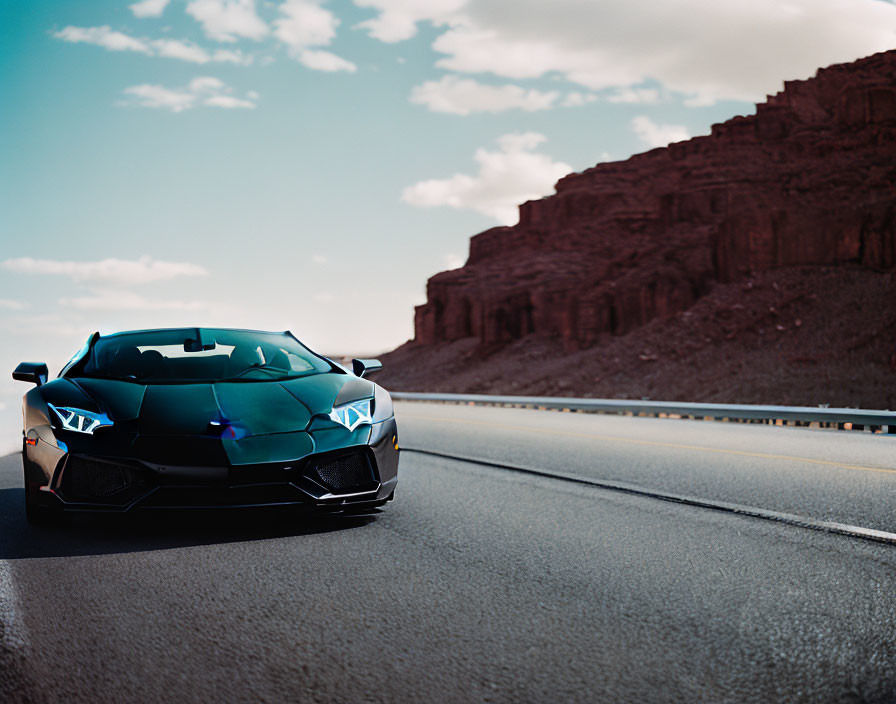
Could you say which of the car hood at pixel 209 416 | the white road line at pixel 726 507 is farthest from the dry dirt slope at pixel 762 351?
the car hood at pixel 209 416

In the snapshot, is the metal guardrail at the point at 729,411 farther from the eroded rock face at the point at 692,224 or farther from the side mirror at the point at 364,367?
the eroded rock face at the point at 692,224

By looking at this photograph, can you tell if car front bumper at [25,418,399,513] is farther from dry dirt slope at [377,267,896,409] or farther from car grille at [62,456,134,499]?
dry dirt slope at [377,267,896,409]

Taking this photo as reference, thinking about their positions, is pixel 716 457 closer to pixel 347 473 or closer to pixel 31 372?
pixel 347 473

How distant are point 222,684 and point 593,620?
1.64 m

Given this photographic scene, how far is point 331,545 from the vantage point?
5551mm

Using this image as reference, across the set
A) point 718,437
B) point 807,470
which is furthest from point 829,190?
point 807,470

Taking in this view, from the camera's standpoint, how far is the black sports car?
5.30m

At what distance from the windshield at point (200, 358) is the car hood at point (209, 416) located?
0.28 metres

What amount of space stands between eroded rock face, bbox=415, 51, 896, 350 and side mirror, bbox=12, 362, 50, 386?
50.0 meters

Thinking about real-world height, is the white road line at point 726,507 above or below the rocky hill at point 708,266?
below

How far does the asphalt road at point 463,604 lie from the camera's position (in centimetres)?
321

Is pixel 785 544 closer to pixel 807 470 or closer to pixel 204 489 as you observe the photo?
pixel 204 489

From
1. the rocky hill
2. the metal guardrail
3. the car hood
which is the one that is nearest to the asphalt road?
the car hood

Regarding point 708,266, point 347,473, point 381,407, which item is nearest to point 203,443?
point 347,473
